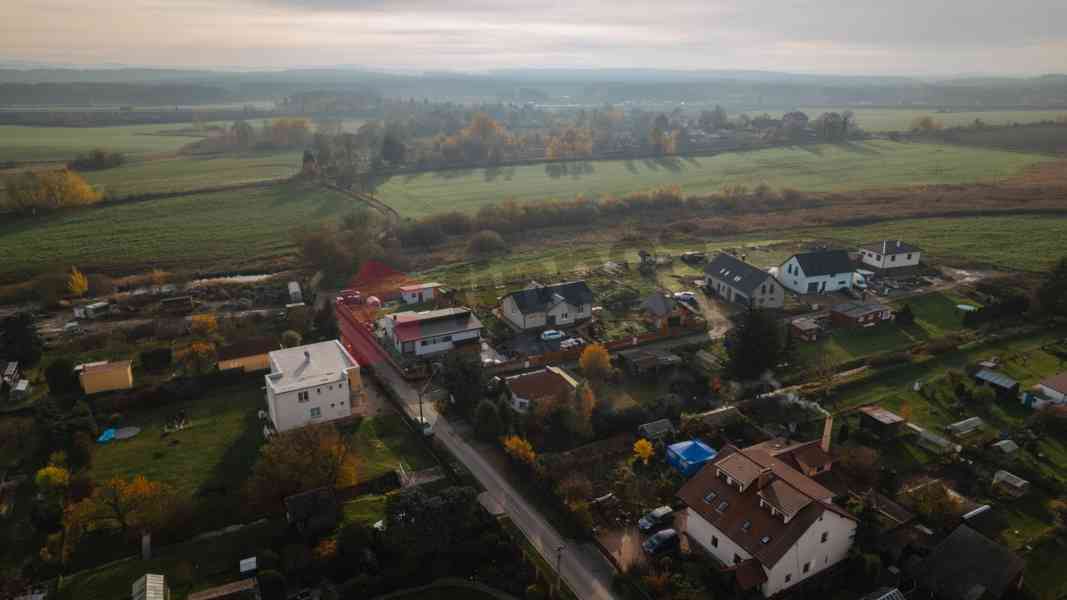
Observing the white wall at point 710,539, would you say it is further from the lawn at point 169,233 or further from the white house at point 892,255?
the lawn at point 169,233

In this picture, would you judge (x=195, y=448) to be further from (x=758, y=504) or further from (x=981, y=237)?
(x=981, y=237)

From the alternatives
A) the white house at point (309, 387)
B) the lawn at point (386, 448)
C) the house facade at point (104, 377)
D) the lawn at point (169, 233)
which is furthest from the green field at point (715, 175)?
the lawn at point (386, 448)

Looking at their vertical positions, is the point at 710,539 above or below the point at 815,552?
below

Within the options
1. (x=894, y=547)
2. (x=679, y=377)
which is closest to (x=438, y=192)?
(x=679, y=377)

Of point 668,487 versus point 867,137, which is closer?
point 668,487

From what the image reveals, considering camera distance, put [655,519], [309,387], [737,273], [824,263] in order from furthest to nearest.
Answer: [824,263], [737,273], [309,387], [655,519]

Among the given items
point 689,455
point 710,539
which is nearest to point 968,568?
point 710,539

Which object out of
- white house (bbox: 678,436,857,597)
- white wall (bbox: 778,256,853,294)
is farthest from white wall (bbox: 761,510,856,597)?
white wall (bbox: 778,256,853,294)

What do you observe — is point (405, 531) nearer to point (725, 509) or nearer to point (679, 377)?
point (725, 509)
